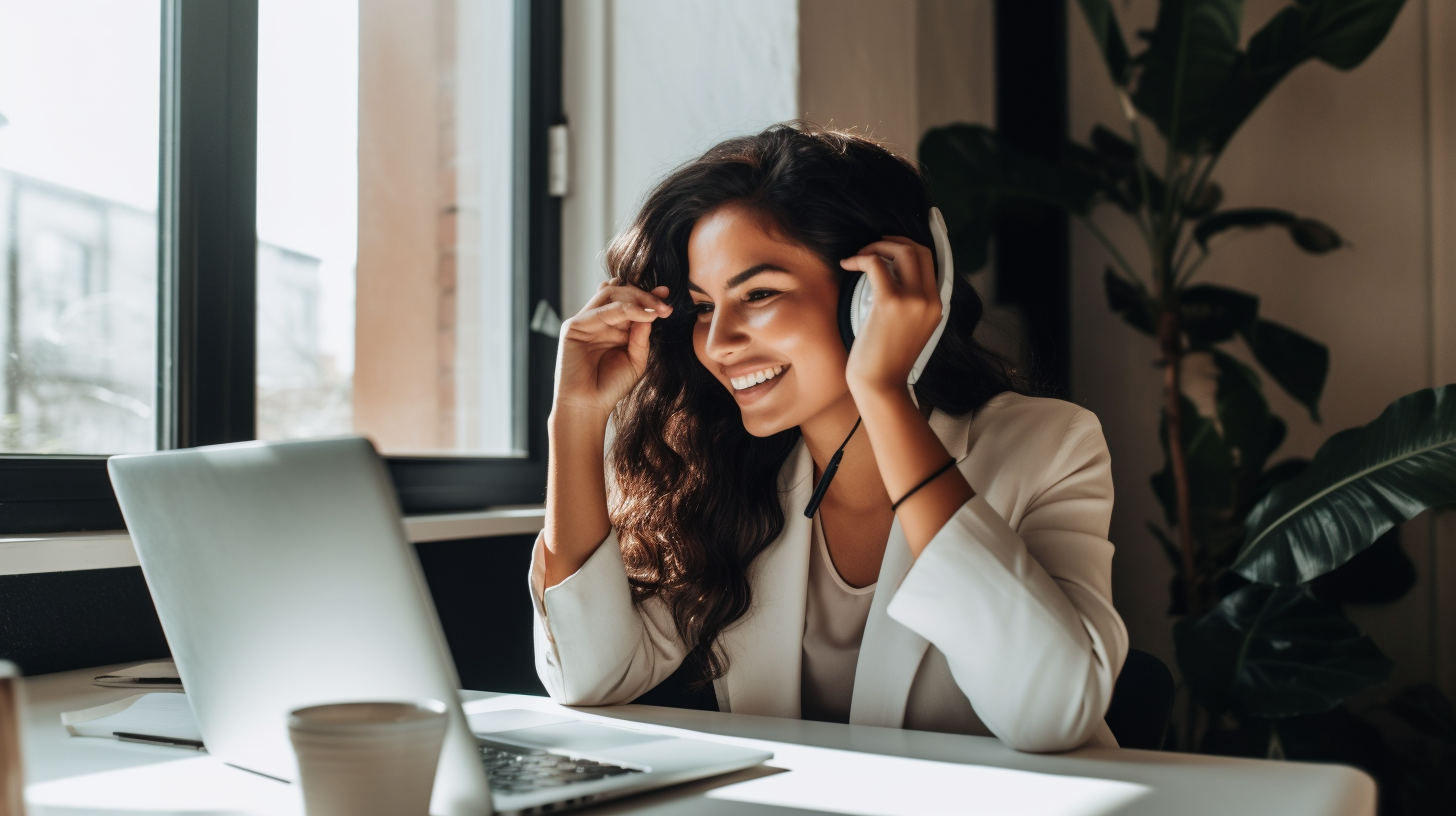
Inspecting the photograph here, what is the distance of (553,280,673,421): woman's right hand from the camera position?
1.31 m

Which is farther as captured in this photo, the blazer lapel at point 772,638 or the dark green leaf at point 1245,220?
the dark green leaf at point 1245,220

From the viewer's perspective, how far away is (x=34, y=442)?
1.30 meters

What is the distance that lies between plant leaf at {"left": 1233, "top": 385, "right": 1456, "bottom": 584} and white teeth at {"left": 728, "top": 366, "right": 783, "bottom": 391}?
3.39ft

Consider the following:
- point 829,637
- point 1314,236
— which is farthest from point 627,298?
point 1314,236

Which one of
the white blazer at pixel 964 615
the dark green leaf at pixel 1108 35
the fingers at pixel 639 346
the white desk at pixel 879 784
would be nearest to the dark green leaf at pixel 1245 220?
the dark green leaf at pixel 1108 35

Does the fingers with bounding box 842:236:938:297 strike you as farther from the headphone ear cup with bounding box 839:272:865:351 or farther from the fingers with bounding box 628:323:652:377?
the fingers with bounding box 628:323:652:377

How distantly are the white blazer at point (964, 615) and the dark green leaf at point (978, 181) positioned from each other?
4.19 ft

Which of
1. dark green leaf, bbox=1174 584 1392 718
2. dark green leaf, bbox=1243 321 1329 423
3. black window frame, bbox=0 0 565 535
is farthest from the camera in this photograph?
dark green leaf, bbox=1243 321 1329 423

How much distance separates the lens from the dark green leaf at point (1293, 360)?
238 centimetres

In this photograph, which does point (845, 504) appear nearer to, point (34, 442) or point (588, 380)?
point (588, 380)

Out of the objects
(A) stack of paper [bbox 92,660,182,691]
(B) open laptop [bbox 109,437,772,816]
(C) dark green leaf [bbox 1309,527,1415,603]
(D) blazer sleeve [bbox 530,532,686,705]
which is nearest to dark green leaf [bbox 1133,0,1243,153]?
(C) dark green leaf [bbox 1309,527,1415,603]


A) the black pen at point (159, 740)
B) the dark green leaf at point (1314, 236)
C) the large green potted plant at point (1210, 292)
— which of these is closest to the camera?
the black pen at point (159, 740)

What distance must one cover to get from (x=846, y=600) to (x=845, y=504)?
160 millimetres

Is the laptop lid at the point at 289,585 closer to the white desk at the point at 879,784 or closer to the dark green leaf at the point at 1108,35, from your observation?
the white desk at the point at 879,784
